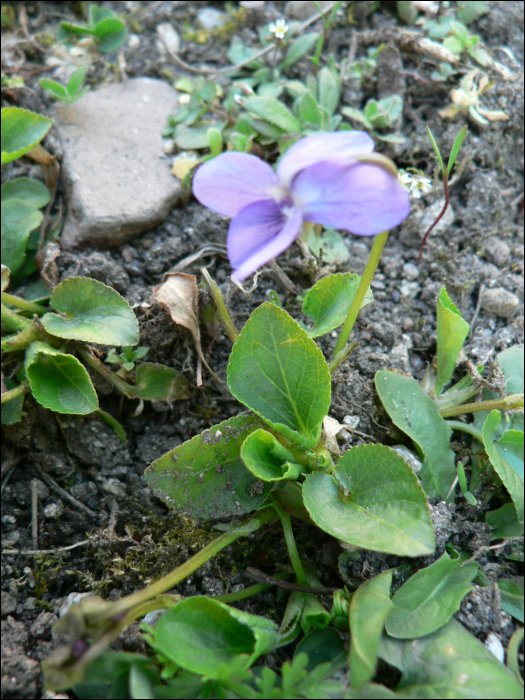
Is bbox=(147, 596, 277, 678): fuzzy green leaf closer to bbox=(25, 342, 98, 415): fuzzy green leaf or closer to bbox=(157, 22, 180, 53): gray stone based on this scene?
bbox=(25, 342, 98, 415): fuzzy green leaf

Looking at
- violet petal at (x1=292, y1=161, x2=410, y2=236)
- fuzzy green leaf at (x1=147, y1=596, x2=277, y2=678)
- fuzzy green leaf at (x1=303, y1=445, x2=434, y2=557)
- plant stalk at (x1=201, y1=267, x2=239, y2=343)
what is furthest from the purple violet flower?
fuzzy green leaf at (x1=147, y1=596, x2=277, y2=678)

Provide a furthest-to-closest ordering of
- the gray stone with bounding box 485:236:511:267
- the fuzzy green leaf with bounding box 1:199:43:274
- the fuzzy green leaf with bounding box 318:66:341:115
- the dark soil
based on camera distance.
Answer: the fuzzy green leaf with bounding box 318:66:341:115 → the gray stone with bounding box 485:236:511:267 → the fuzzy green leaf with bounding box 1:199:43:274 → the dark soil

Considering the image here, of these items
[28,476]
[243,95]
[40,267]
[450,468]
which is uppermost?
[243,95]

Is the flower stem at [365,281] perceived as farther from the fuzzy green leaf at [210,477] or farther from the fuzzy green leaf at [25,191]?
the fuzzy green leaf at [25,191]

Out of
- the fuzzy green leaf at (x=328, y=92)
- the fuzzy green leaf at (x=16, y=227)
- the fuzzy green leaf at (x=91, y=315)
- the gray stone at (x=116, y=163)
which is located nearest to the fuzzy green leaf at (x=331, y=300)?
the fuzzy green leaf at (x=91, y=315)

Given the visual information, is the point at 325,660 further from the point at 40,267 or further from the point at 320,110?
the point at 320,110

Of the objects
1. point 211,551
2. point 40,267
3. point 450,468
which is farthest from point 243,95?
point 211,551

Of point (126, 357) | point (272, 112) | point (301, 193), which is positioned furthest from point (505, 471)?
point (272, 112)
